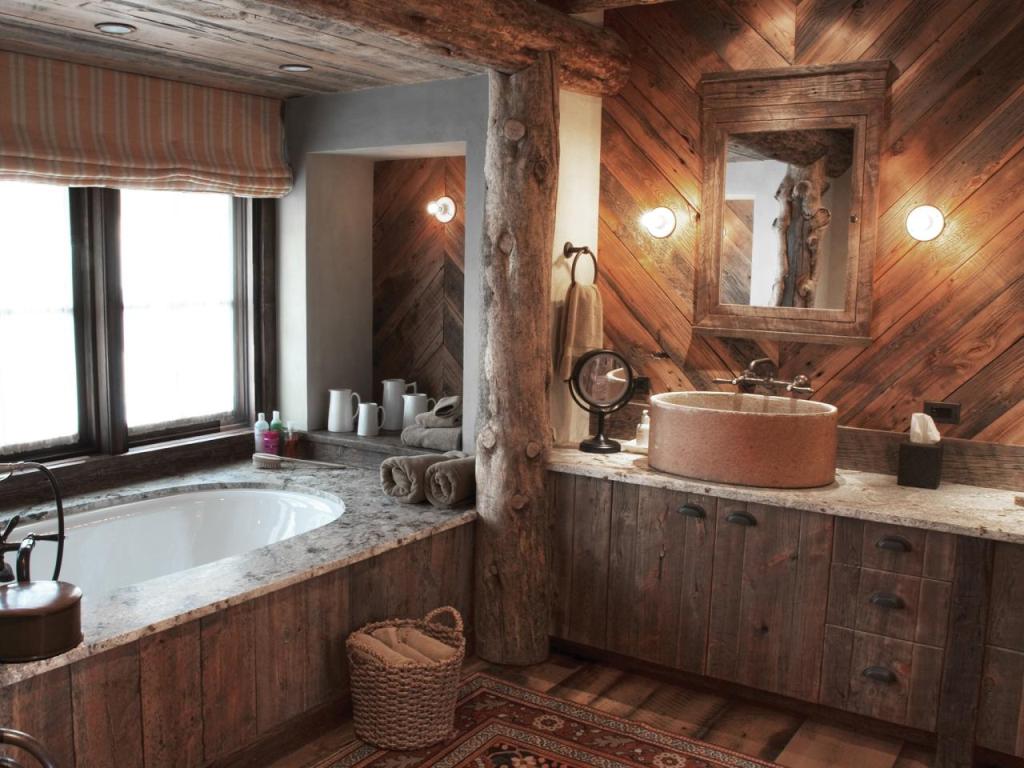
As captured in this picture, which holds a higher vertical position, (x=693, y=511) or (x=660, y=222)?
(x=660, y=222)

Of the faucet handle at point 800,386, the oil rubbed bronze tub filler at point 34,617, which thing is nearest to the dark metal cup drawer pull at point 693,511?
the faucet handle at point 800,386

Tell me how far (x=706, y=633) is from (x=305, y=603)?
1.36 metres

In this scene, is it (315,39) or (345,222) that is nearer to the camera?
(315,39)

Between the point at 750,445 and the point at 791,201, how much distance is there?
0.96 m

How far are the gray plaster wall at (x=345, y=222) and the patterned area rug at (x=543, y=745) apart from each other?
1082mm

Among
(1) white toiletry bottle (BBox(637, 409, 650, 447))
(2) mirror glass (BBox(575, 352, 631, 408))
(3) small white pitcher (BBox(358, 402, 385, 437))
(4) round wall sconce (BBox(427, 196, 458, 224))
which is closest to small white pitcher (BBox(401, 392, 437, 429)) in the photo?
(3) small white pitcher (BBox(358, 402, 385, 437))

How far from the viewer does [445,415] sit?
4152 mm

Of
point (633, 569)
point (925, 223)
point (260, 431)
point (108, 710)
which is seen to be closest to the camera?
point (108, 710)

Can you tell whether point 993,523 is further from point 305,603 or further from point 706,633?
point 305,603

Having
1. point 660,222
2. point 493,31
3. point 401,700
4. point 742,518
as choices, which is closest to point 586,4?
point 493,31

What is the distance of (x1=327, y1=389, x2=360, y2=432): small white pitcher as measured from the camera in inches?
173

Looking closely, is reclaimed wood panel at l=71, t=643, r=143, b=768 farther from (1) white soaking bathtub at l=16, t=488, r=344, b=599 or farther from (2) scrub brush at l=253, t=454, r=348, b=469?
(2) scrub brush at l=253, t=454, r=348, b=469

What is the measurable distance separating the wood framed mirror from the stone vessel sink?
424mm

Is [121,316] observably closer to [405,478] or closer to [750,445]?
[405,478]
